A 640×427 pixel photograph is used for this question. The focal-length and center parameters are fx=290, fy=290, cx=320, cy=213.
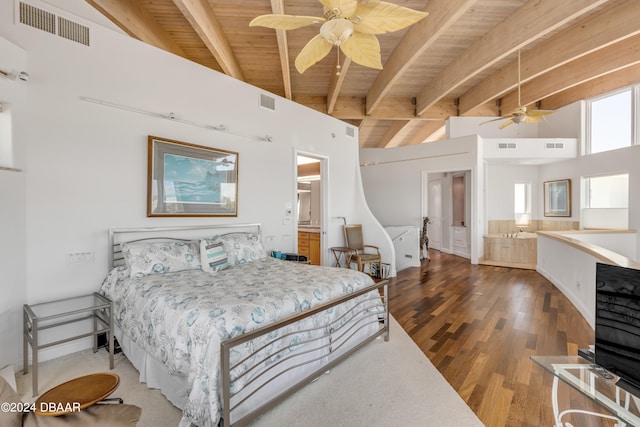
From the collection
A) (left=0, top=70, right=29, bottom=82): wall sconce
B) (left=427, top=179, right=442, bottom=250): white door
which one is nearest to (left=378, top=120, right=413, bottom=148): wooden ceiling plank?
(left=427, top=179, right=442, bottom=250): white door

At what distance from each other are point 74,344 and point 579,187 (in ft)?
31.4

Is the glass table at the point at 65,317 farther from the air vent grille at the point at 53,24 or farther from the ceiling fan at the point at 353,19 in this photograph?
the ceiling fan at the point at 353,19

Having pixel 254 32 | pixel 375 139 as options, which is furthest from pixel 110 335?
pixel 375 139

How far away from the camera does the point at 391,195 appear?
8047mm

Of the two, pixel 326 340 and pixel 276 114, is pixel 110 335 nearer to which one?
pixel 326 340

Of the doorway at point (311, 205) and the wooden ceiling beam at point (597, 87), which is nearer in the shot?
the doorway at point (311, 205)

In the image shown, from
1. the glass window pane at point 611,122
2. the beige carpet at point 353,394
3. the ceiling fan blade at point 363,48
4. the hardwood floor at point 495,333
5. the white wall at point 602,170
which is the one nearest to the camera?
the beige carpet at point 353,394

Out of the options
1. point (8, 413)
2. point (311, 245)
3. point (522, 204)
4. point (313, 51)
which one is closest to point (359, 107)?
point (311, 245)

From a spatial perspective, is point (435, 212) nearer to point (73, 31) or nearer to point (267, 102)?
point (267, 102)

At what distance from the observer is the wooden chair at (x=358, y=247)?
5332 mm

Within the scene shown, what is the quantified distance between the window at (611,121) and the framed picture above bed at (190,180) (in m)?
7.89

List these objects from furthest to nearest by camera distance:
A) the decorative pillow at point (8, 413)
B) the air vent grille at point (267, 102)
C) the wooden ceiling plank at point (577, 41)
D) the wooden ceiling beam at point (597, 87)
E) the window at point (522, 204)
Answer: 1. the window at point (522, 204)
2. the wooden ceiling beam at point (597, 87)
3. the air vent grille at point (267, 102)
4. the wooden ceiling plank at point (577, 41)
5. the decorative pillow at point (8, 413)

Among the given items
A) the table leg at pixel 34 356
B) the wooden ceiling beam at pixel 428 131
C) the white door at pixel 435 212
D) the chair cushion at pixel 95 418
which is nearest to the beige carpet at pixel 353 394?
the table leg at pixel 34 356

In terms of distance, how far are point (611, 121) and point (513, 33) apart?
445 centimetres
